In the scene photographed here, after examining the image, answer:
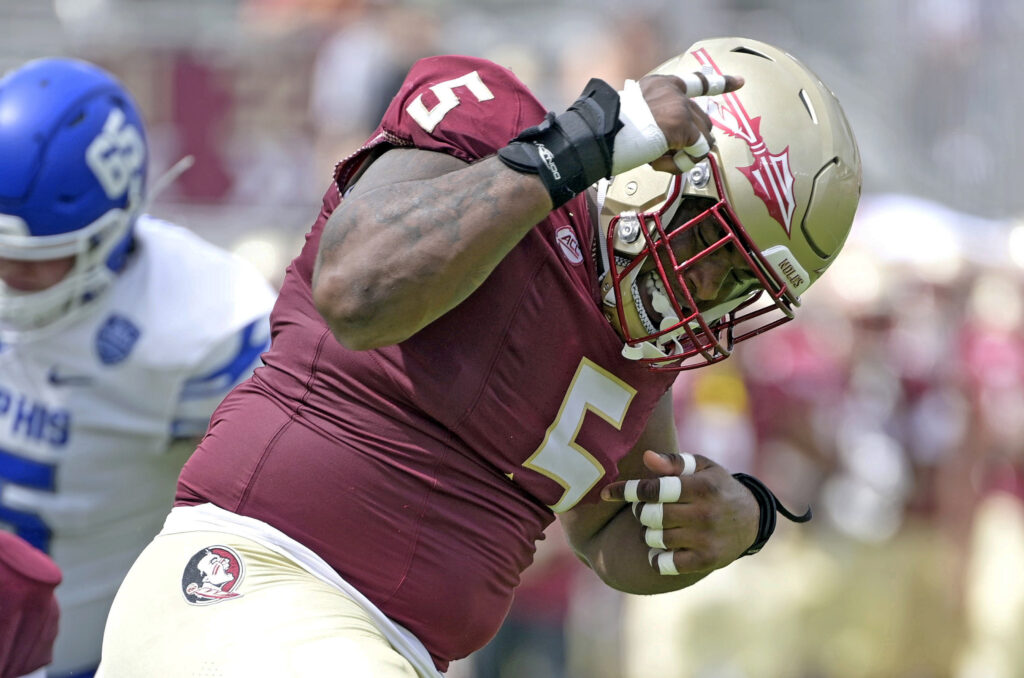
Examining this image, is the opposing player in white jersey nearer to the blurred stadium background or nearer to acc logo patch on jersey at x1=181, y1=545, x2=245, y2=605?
acc logo patch on jersey at x1=181, y1=545, x2=245, y2=605

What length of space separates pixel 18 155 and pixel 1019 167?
868cm

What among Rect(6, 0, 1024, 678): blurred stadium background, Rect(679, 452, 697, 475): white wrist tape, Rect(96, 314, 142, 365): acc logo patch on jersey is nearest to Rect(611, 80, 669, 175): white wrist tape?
Rect(679, 452, 697, 475): white wrist tape

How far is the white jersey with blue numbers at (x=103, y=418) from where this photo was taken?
3.74 metres

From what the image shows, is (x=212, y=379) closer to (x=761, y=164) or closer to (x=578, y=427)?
(x=578, y=427)

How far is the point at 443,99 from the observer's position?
8.41 feet

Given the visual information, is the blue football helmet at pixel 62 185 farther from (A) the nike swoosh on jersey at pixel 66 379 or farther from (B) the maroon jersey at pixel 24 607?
(B) the maroon jersey at pixel 24 607

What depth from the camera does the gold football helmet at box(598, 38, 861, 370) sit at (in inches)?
108

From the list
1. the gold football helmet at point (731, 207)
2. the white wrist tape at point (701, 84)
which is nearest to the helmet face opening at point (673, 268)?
the gold football helmet at point (731, 207)

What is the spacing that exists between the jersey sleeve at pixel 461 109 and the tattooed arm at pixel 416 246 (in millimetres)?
119

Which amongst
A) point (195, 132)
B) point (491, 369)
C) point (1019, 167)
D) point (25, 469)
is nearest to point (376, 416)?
point (491, 369)

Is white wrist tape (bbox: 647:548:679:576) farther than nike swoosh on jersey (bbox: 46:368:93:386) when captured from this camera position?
No

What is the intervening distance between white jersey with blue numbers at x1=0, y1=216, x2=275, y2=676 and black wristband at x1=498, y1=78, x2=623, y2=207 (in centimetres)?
159

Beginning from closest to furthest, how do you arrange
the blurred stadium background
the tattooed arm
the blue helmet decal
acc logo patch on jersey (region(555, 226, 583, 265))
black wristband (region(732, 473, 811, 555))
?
the tattooed arm → acc logo patch on jersey (region(555, 226, 583, 265)) → black wristband (region(732, 473, 811, 555)) → the blue helmet decal → the blurred stadium background

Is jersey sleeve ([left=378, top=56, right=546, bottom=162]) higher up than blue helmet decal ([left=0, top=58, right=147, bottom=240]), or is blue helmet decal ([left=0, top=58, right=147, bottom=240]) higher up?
jersey sleeve ([left=378, top=56, right=546, bottom=162])
